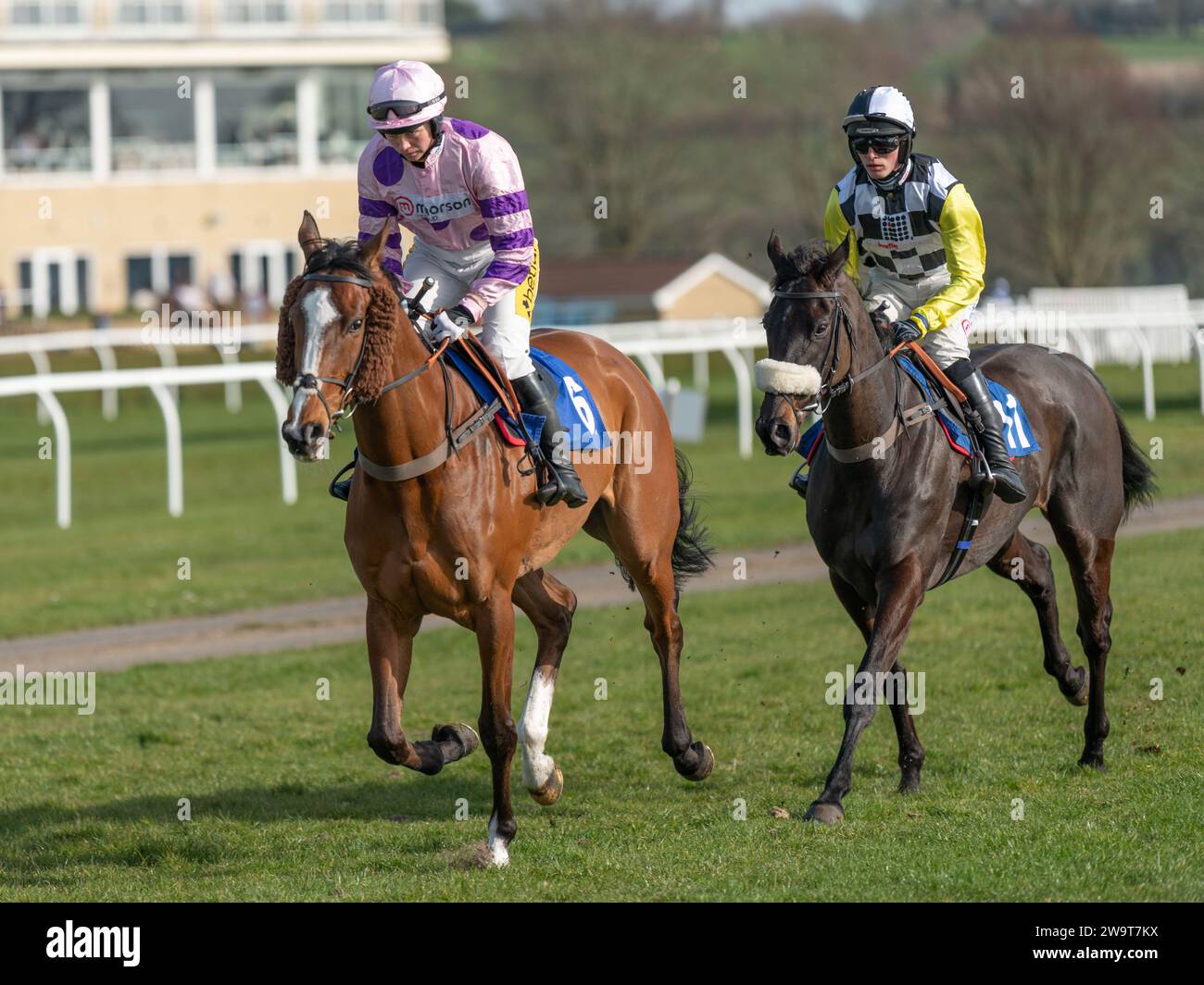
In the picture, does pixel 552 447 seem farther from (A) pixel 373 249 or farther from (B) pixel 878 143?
(B) pixel 878 143

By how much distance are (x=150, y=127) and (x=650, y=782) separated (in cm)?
3589

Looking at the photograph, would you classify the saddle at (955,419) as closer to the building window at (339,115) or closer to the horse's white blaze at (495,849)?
the horse's white blaze at (495,849)

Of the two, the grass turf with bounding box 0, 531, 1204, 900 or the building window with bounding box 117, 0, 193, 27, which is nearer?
the grass turf with bounding box 0, 531, 1204, 900

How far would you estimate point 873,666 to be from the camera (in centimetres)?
577

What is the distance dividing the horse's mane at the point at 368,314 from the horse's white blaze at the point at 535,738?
1394 mm

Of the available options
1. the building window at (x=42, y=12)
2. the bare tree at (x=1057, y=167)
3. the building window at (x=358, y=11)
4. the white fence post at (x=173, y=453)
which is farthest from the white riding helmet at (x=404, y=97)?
the building window at (x=358, y=11)

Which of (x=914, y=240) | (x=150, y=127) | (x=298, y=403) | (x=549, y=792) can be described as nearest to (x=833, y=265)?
(x=914, y=240)

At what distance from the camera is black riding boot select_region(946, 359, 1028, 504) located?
6289 millimetres

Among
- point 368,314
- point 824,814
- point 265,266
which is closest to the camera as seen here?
point 368,314

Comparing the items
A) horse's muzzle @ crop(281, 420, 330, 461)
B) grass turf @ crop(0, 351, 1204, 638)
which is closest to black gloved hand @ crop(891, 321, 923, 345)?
horse's muzzle @ crop(281, 420, 330, 461)

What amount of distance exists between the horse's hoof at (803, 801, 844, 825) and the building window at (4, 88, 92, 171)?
36.2m

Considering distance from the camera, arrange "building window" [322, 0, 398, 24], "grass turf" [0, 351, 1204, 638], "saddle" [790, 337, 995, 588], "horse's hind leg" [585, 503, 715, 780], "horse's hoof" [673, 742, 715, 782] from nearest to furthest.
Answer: "saddle" [790, 337, 995, 588] < "horse's hoof" [673, 742, 715, 782] < "horse's hind leg" [585, 503, 715, 780] < "grass turf" [0, 351, 1204, 638] < "building window" [322, 0, 398, 24]

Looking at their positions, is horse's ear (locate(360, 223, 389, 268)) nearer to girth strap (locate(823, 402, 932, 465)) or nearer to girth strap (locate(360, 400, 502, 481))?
girth strap (locate(360, 400, 502, 481))

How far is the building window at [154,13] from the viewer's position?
39.5m
